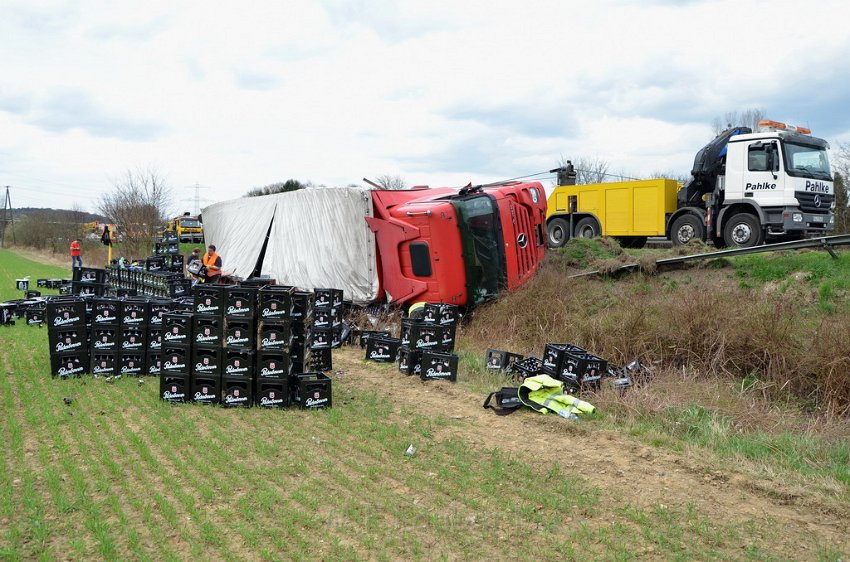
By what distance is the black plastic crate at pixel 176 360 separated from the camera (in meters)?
8.57

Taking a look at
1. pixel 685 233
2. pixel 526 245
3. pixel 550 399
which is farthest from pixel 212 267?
pixel 685 233

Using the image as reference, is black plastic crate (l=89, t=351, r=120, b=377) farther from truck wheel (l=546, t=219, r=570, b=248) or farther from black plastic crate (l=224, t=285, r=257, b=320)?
truck wheel (l=546, t=219, r=570, b=248)

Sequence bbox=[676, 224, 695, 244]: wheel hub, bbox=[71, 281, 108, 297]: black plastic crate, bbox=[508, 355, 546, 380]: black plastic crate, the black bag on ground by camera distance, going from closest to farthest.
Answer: the black bag on ground → bbox=[508, 355, 546, 380]: black plastic crate → bbox=[71, 281, 108, 297]: black plastic crate → bbox=[676, 224, 695, 244]: wheel hub

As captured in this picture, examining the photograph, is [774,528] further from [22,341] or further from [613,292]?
[22,341]

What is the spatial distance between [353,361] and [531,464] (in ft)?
19.3

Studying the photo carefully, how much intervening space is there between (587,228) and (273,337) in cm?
1345

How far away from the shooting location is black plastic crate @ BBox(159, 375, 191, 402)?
8.59 m

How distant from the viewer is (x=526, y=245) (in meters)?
15.0

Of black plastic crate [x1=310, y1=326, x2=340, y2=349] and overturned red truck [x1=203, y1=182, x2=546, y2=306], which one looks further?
overturned red truck [x1=203, y1=182, x2=546, y2=306]

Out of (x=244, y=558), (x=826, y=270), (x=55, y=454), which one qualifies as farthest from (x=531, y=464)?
(x=826, y=270)

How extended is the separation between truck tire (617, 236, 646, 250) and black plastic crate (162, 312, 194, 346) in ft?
45.9

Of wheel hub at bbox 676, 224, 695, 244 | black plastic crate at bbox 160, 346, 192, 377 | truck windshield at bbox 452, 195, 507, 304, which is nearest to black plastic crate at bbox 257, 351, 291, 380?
black plastic crate at bbox 160, 346, 192, 377

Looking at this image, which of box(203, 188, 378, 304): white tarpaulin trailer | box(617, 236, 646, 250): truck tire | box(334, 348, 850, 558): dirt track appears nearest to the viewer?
box(334, 348, 850, 558): dirt track

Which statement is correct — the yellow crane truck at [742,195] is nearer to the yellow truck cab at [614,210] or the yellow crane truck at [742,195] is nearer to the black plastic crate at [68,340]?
the yellow truck cab at [614,210]
